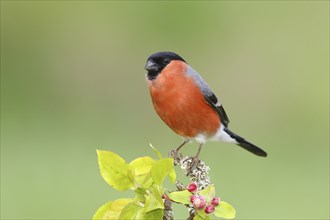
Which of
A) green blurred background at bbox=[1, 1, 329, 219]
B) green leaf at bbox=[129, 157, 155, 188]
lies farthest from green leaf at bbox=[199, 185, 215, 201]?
green blurred background at bbox=[1, 1, 329, 219]

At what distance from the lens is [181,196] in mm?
1742

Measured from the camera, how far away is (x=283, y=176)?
7398 mm

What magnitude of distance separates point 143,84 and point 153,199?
7.17 meters

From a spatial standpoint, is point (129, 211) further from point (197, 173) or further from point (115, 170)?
point (197, 173)

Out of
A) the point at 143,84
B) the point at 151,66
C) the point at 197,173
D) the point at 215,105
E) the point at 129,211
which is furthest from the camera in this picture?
the point at 143,84

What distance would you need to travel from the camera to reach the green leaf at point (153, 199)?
5.47 feet

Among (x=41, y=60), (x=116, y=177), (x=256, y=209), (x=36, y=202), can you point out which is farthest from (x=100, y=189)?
(x=116, y=177)

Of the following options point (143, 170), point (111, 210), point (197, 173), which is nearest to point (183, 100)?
point (197, 173)

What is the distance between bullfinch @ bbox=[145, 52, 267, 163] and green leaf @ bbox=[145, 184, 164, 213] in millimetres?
1241

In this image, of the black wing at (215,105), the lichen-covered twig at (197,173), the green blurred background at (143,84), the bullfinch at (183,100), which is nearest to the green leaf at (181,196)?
the lichen-covered twig at (197,173)

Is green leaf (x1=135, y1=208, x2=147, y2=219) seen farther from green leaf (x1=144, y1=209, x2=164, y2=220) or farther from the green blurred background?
the green blurred background

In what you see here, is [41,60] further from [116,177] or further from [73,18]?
[116,177]

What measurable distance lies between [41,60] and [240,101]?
2.33 m

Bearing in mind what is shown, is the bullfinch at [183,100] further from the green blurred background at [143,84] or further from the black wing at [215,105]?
the green blurred background at [143,84]
